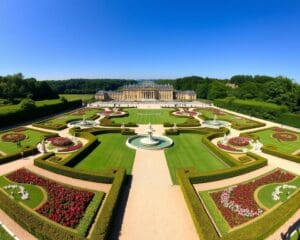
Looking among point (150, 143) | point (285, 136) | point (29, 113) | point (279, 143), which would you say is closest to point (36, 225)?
point (150, 143)

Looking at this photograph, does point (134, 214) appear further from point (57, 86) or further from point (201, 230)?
point (57, 86)

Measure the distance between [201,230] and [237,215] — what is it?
321 cm

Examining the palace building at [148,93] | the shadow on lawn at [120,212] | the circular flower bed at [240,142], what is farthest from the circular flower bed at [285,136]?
the palace building at [148,93]

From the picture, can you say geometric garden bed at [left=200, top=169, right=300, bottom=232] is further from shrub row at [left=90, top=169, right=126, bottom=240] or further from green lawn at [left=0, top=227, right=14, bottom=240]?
green lawn at [left=0, top=227, right=14, bottom=240]

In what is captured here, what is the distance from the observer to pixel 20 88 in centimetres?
6106

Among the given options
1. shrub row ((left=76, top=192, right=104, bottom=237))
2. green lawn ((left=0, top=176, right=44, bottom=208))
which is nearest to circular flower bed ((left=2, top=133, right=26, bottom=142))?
green lawn ((left=0, top=176, right=44, bottom=208))

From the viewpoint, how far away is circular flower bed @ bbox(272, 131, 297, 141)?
27.3 m

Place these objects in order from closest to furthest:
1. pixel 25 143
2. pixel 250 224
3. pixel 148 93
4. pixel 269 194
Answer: pixel 250 224
pixel 269 194
pixel 25 143
pixel 148 93

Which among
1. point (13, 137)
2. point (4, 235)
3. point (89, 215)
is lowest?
point (89, 215)

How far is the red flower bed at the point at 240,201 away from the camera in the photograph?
11508mm

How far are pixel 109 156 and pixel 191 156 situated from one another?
26.3 feet

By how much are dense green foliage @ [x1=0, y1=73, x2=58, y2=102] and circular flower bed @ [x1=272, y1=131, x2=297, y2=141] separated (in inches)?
2307

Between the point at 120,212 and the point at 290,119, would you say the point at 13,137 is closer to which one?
the point at 120,212

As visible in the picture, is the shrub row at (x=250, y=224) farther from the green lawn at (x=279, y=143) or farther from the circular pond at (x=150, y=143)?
the green lawn at (x=279, y=143)
